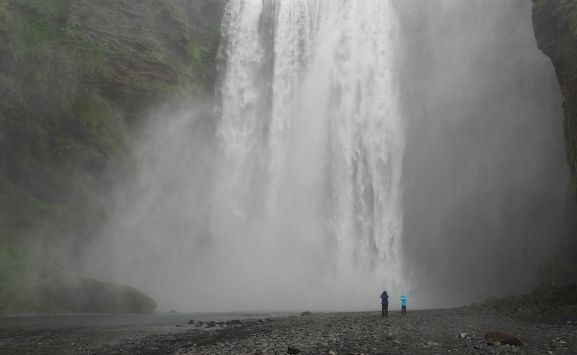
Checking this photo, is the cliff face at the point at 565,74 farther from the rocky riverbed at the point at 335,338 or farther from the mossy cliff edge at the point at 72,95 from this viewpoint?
the mossy cliff edge at the point at 72,95

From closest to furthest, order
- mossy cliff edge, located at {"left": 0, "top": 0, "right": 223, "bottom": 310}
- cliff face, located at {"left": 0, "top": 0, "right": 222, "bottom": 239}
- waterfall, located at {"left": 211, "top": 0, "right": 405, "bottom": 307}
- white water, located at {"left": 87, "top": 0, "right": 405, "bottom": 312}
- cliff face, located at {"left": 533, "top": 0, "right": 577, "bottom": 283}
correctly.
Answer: cliff face, located at {"left": 533, "top": 0, "right": 577, "bottom": 283}
mossy cliff edge, located at {"left": 0, "top": 0, "right": 223, "bottom": 310}
cliff face, located at {"left": 0, "top": 0, "right": 222, "bottom": 239}
white water, located at {"left": 87, "top": 0, "right": 405, "bottom": 312}
waterfall, located at {"left": 211, "top": 0, "right": 405, "bottom": 307}

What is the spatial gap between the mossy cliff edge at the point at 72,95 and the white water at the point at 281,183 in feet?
7.81

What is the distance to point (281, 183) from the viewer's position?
40750mm

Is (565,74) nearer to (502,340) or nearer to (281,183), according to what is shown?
(502,340)

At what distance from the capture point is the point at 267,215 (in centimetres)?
3972

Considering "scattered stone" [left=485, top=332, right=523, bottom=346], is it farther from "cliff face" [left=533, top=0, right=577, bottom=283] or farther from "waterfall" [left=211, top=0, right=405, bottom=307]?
"waterfall" [left=211, top=0, right=405, bottom=307]

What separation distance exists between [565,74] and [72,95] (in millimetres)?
31761

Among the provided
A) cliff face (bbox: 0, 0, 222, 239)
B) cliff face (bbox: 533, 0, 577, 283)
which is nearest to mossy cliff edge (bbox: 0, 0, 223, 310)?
cliff face (bbox: 0, 0, 222, 239)

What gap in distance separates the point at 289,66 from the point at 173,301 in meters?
22.4

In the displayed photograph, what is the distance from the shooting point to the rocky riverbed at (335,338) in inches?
476

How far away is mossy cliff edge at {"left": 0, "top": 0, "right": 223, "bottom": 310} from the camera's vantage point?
110 feet

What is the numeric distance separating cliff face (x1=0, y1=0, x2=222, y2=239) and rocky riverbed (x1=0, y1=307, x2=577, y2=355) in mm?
18190

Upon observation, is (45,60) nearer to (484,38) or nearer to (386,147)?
(386,147)

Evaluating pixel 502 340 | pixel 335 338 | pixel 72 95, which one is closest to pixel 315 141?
pixel 72 95
